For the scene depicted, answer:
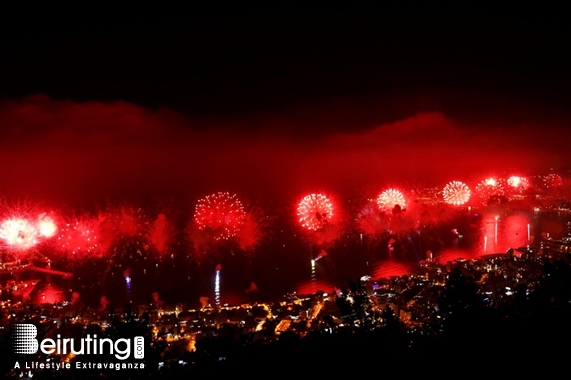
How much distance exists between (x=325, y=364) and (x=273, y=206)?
40.0 m

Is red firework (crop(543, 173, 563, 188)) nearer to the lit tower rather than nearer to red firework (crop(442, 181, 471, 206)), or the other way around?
red firework (crop(442, 181, 471, 206))

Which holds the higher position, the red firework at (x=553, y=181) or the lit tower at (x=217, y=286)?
the red firework at (x=553, y=181)

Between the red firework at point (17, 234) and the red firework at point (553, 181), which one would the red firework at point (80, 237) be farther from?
the red firework at point (553, 181)

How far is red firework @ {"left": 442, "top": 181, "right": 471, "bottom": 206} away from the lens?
2961cm

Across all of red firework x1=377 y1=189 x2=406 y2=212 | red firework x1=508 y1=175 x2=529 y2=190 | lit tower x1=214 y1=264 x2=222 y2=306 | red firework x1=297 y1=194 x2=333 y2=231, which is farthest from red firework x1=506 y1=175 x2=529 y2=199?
lit tower x1=214 y1=264 x2=222 y2=306

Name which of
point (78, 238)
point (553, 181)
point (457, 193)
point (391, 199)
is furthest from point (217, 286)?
point (553, 181)

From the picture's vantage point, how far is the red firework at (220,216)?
1003 inches

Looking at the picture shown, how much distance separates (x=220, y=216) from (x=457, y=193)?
596 inches

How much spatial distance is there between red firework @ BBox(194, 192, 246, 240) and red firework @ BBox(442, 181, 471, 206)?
13.6 metres

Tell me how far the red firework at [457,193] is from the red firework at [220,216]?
13625mm

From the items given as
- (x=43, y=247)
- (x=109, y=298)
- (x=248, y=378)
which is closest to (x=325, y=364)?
(x=248, y=378)

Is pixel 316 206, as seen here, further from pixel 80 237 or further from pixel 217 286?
pixel 80 237

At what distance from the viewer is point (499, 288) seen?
10266 millimetres

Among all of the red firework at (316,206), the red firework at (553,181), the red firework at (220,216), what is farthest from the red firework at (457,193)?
the red firework at (553,181)
